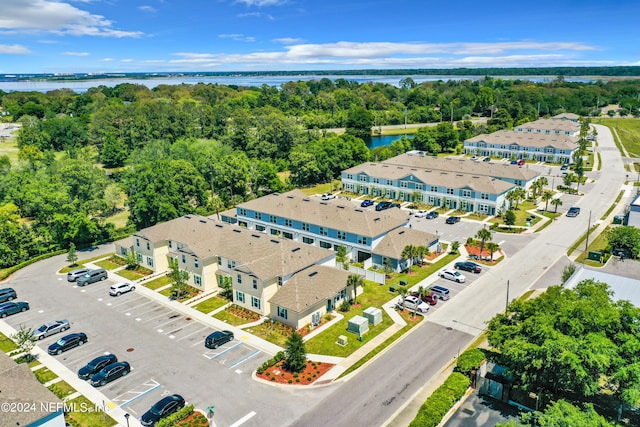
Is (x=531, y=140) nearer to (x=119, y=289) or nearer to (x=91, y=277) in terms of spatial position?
(x=119, y=289)

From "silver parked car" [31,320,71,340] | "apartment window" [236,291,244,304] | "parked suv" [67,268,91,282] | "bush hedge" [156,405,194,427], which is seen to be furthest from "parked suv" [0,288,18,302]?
"bush hedge" [156,405,194,427]

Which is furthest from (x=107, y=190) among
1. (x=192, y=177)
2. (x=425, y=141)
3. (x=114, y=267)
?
(x=425, y=141)

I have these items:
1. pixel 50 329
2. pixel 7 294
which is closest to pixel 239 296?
pixel 50 329

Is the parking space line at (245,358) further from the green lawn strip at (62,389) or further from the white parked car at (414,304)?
the white parked car at (414,304)

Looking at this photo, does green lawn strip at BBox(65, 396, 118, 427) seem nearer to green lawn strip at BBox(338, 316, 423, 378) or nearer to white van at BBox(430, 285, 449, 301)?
green lawn strip at BBox(338, 316, 423, 378)

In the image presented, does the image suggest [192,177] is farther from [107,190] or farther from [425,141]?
[425,141]
